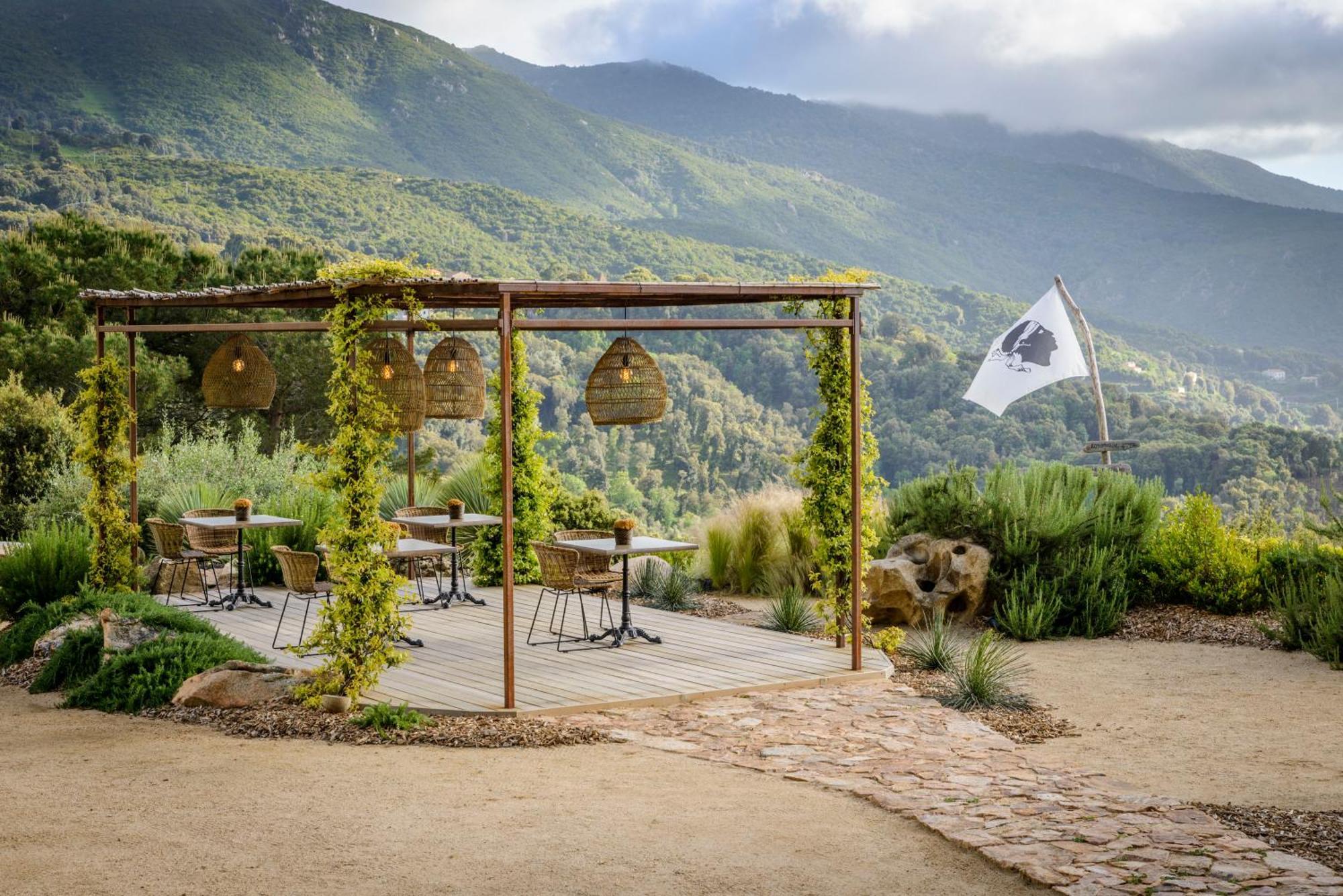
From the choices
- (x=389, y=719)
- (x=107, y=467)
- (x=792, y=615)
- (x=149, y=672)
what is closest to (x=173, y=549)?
(x=107, y=467)

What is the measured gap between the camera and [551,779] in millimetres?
5352

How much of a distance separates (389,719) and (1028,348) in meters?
11.4

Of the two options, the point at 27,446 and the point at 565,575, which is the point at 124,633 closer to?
the point at 565,575

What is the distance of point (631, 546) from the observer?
8.41 meters

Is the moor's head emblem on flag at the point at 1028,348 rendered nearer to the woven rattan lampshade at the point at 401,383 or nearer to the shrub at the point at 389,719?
the woven rattan lampshade at the point at 401,383

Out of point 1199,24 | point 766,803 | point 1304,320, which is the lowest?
point 766,803

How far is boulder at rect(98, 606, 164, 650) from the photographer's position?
7715 millimetres

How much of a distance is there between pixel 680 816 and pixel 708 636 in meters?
3.97

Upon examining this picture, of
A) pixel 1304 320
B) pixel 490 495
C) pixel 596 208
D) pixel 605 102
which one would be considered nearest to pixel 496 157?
pixel 596 208

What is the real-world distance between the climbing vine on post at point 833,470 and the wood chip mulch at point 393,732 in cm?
248

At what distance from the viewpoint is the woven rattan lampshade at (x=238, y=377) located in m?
9.95

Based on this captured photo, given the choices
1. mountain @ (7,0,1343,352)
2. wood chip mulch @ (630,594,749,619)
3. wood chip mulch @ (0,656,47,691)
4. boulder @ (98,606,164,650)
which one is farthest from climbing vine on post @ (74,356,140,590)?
mountain @ (7,0,1343,352)

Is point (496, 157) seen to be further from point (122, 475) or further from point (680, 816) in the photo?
point (680, 816)

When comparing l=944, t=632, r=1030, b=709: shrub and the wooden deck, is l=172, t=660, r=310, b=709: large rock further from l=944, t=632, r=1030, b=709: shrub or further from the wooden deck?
l=944, t=632, r=1030, b=709: shrub
